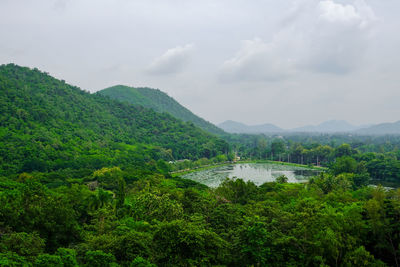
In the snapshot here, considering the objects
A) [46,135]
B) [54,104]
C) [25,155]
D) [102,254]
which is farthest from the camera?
[54,104]

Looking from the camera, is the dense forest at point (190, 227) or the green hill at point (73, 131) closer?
the dense forest at point (190, 227)

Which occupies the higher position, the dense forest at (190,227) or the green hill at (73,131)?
the green hill at (73,131)

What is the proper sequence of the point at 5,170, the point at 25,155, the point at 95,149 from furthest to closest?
the point at 95,149 < the point at 25,155 < the point at 5,170

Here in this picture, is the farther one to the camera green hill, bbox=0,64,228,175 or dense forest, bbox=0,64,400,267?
green hill, bbox=0,64,228,175

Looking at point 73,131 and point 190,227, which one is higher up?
point 73,131

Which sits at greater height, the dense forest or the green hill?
the green hill

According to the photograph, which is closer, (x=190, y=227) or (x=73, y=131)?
(x=190, y=227)

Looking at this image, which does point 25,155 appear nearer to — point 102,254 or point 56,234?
point 56,234

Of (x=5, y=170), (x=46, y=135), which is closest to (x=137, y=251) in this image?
(x=5, y=170)
